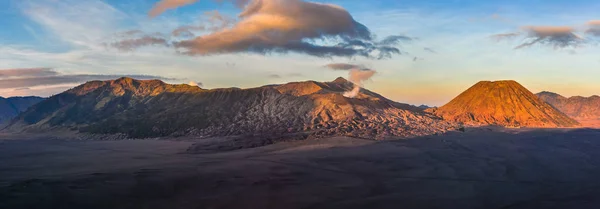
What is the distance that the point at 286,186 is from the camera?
48.4 meters

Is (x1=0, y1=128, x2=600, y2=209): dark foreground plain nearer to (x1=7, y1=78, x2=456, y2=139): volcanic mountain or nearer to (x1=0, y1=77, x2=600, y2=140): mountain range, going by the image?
(x1=7, y1=78, x2=456, y2=139): volcanic mountain

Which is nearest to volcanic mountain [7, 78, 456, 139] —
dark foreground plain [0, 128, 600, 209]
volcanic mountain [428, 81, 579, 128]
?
dark foreground plain [0, 128, 600, 209]

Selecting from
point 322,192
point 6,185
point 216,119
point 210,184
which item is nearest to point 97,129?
point 216,119

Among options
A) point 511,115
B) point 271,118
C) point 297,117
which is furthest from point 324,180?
point 511,115

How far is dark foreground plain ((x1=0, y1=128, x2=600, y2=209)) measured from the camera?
40.6 meters

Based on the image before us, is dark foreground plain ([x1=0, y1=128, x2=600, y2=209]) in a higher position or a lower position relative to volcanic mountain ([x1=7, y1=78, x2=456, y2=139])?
lower

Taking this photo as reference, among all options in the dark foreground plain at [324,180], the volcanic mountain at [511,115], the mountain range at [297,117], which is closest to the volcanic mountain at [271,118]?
the mountain range at [297,117]

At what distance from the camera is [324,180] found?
52.3 meters

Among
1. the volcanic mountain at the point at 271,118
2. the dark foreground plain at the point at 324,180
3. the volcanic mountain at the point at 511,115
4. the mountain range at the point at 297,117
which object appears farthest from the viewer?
the volcanic mountain at the point at 511,115

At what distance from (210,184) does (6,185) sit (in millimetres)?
23748

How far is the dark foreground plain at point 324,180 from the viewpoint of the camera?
133 feet

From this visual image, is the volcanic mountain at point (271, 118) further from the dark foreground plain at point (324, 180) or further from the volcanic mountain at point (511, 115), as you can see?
the volcanic mountain at point (511, 115)

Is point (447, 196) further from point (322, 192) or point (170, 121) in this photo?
point (170, 121)

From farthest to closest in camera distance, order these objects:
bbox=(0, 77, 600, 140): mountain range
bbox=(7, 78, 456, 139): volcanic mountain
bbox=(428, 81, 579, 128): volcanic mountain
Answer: bbox=(428, 81, 579, 128): volcanic mountain, bbox=(0, 77, 600, 140): mountain range, bbox=(7, 78, 456, 139): volcanic mountain
